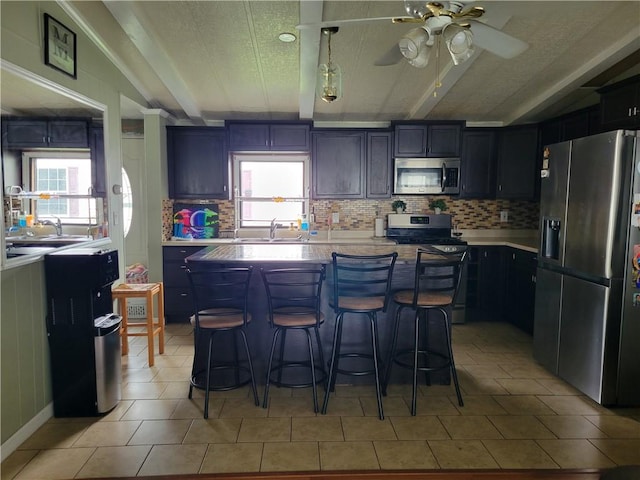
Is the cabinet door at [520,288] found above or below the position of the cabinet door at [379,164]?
below

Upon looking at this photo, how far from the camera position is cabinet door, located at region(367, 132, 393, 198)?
16.5 feet

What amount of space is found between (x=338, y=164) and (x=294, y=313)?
2.67 meters

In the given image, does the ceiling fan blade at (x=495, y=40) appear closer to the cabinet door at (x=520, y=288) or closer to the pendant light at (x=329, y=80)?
the pendant light at (x=329, y=80)

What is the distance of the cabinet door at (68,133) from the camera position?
2.80 m

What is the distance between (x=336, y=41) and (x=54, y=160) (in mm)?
2169

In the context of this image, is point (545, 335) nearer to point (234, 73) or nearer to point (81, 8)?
point (234, 73)

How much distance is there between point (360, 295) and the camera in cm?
294

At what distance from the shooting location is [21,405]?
7.86 feet

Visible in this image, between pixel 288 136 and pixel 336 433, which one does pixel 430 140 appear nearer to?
pixel 288 136

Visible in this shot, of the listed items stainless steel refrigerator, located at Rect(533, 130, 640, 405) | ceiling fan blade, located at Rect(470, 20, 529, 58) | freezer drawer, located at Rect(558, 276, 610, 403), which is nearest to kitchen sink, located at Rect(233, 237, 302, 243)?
stainless steel refrigerator, located at Rect(533, 130, 640, 405)

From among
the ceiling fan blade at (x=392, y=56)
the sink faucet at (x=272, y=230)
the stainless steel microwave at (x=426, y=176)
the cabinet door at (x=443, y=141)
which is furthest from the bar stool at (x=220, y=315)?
the cabinet door at (x=443, y=141)

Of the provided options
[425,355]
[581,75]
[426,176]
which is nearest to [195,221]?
[426,176]

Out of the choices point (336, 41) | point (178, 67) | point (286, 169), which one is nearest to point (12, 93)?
point (178, 67)

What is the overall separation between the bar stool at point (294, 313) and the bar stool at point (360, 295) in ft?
0.36
